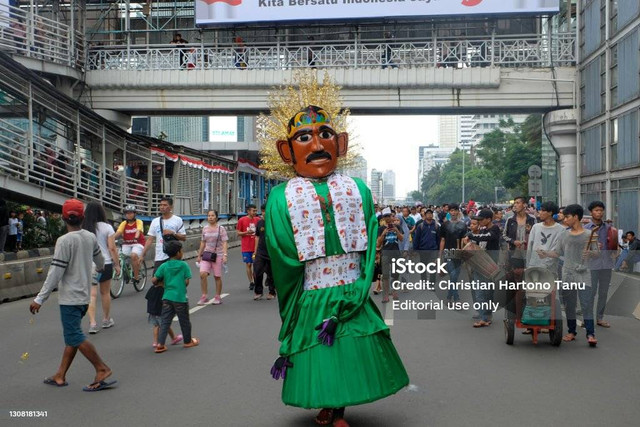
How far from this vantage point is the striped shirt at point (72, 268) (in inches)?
257

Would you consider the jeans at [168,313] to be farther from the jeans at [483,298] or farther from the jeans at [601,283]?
the jeans at [601,283]

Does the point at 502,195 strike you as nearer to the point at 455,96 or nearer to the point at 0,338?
the point at 455,96

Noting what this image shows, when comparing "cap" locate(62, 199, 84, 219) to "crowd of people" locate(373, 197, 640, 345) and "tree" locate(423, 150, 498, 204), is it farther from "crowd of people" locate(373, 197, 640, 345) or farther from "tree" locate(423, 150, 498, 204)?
"tree" locate(423, 150, 498, 204)

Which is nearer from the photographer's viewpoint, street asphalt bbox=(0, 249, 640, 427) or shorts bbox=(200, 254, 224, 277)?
street asphalt bbox=(0, 249, 640, 427)

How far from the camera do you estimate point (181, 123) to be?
68125 mm

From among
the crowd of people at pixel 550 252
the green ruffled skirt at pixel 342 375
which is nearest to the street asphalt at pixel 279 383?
the crowd of people at pixel 550 252

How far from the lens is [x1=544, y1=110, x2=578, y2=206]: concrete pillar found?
2592 centimetres

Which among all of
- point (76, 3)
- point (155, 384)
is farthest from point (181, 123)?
point (155, 384)

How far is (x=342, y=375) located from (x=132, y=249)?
32.0 ft

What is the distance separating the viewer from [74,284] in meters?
6.59

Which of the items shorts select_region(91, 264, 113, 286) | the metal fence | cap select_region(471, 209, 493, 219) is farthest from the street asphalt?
the metal fence

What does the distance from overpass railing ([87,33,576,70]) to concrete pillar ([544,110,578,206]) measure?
2007mm

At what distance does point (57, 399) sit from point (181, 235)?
5003 millimetres

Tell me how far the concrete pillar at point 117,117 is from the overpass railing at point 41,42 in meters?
1.87
